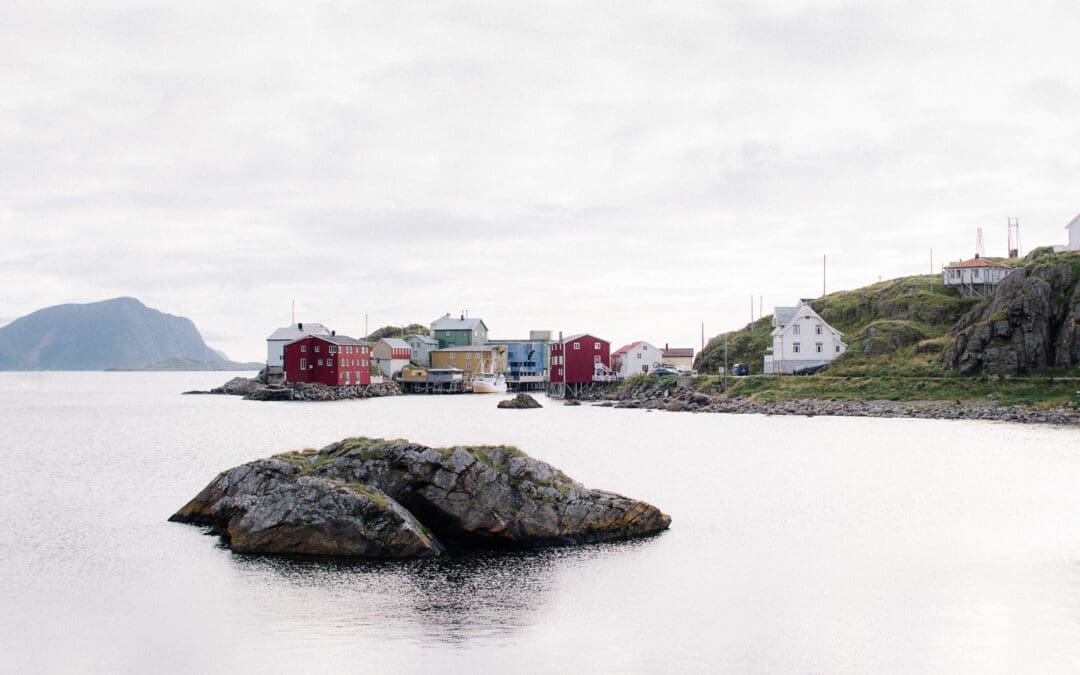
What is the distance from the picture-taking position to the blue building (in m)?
162

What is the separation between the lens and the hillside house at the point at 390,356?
152000 millimetres

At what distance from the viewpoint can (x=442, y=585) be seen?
2444 centimetres

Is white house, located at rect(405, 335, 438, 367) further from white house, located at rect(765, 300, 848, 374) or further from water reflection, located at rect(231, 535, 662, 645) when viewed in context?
water reflection, located at rect(231, 535, 662, 645)

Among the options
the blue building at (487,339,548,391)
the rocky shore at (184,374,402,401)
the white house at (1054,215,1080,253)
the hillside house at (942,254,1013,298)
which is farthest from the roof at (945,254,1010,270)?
the rocky shore at (184,374,402,401)

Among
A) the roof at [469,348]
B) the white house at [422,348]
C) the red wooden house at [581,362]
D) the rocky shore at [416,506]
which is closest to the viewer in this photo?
the rocky shore at [416,506]

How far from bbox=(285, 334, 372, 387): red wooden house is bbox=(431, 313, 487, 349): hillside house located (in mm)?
27233

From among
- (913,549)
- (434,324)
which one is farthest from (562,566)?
(434,324)

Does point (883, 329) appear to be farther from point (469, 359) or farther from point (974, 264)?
point (469, 359)

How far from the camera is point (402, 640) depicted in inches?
788

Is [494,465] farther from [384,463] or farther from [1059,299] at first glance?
[1059,299]

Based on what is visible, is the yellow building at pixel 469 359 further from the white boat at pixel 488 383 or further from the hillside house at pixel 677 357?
the hillside house at pixel 677 357

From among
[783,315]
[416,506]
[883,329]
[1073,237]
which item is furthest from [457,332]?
[416,506]

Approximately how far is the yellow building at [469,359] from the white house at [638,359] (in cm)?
2937

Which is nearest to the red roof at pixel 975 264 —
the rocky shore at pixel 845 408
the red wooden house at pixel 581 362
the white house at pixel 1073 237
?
the white house at pixel 1073 237
